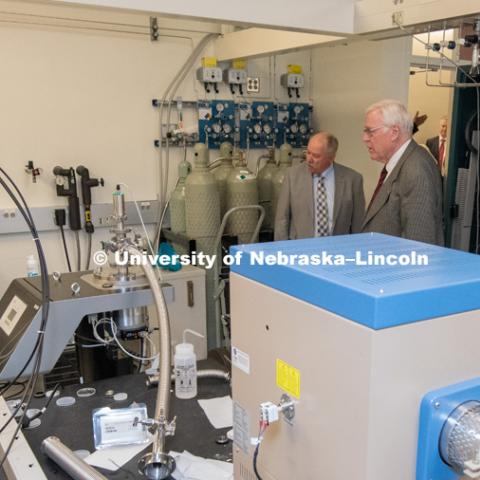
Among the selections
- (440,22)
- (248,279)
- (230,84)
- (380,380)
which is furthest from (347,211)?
(380,380)

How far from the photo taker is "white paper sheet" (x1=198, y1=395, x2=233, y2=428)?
136cm

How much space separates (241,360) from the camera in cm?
90

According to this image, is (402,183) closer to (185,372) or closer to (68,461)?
(185,372)

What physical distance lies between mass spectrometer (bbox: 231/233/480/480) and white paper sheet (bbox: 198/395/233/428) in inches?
21.3

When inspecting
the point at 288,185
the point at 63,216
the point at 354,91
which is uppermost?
the point at 354,91

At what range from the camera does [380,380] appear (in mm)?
617

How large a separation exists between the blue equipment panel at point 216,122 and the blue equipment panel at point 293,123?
1.35ft

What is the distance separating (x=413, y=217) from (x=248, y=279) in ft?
4.78

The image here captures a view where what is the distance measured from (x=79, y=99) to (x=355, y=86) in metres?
1.89

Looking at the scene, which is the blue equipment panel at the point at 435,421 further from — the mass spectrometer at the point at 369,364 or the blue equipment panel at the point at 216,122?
the blue equipment panel at the point at 216,122

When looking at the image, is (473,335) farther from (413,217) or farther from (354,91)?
(354,91)

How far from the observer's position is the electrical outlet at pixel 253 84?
3896 millimetres

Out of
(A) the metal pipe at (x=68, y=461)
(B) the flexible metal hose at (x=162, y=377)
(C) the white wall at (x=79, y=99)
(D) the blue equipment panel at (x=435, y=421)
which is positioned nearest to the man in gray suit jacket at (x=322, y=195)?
(C) the white wall at (x=79, y=99)

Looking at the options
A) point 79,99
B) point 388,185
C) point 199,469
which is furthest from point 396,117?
point 79,99
